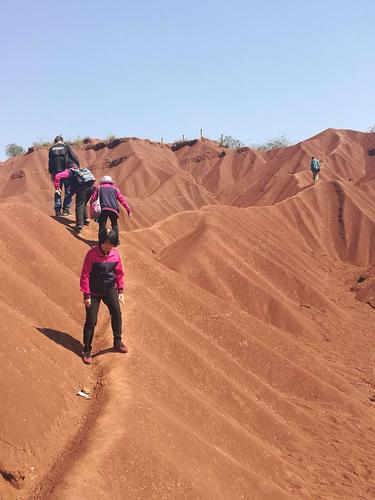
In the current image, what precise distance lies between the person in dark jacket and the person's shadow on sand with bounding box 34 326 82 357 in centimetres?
26

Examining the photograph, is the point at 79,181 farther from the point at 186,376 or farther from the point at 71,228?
the point at 186,376

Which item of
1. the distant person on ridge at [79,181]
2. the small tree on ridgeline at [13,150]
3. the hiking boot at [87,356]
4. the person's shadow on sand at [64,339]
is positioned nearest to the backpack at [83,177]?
the distant person on ridge at [79,181]

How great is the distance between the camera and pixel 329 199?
1211 inches

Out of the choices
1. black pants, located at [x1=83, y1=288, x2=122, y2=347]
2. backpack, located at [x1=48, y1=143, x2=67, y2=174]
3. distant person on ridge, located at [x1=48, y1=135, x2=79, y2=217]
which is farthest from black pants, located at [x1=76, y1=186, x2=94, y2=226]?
black pants, located at [x1=83, y1=288, x2=122, y2=347]

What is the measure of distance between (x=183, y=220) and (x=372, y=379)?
1175 cm

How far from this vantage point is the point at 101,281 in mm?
6215

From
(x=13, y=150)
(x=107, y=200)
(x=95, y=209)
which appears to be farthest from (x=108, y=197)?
(x=13, y=150)

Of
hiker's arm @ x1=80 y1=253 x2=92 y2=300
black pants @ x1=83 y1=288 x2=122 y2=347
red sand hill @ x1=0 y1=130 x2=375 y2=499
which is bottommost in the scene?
red sand hill @ x1=0 y1=130 x2=375 y2=499

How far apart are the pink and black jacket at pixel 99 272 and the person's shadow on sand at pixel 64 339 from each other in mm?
896

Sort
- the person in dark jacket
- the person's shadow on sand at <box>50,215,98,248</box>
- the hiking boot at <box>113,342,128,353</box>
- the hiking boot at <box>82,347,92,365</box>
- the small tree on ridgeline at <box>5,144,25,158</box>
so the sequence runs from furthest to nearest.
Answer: the small tree on ridgeline at <box>5,144,25,158</box>
the person's shadow on sand at <box>50,215,98,248</box>
the hiking boot at <box>113,342,128,353</box>
the hiking boot at <box>82,347,92,365</box>
the person in dark jacket

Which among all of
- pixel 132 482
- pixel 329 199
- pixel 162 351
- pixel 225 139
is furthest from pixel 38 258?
pixel 225 139

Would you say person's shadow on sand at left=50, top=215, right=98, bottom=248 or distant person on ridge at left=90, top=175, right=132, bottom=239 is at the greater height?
distant person on ridge at left=90, top=175, right=132, bottom=239

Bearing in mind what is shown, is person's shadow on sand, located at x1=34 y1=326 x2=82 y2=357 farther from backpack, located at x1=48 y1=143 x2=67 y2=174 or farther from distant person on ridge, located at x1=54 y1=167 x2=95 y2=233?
backpack, located at x1=48 y1=143 x2=67 y2=174

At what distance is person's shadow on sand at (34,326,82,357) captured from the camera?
21.6 ft
